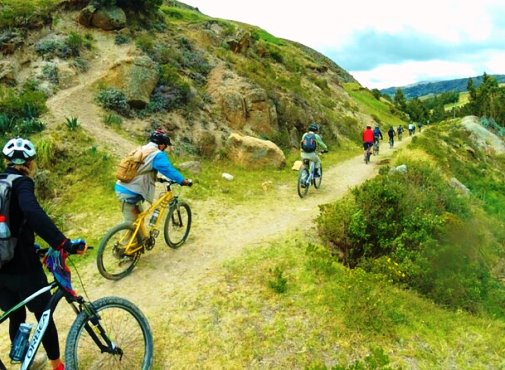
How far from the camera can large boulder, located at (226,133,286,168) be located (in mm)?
19422

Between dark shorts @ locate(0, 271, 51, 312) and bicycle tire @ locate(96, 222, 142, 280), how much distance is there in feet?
10.4

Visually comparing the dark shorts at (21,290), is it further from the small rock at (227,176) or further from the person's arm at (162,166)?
the small rock at (227,176)

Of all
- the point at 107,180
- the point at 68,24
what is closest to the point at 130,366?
the point at 107,180

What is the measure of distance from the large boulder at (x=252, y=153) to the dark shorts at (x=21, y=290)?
14750 mm

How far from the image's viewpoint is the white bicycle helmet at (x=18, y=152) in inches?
176

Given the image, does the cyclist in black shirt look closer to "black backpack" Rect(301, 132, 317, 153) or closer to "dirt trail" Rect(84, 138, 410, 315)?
"dirt trail" Rect(84, 138, 410, 315)

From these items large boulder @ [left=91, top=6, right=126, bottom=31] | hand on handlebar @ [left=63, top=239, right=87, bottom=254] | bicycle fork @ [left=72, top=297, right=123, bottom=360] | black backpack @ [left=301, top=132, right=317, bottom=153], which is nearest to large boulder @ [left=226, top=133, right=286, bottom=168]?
black backpack @ [left=301, top=132, right=317, bottom=153]

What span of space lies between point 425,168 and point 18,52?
19.9 m

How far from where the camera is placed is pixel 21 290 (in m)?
4.63

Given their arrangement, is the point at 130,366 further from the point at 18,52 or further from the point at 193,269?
the point at 18,52

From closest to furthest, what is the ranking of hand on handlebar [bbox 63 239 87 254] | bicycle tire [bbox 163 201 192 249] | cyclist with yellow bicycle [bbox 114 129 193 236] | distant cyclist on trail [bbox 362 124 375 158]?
hand on handlebar [bbox 63 239 87 254] → cyclist with yellow bicycle [bbox 114 129 193 236] → bicycle tire [bbox 163 201 192 249] → distant cyclist on trail [bbox 362 124 375 158]

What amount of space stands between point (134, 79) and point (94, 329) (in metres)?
17.7

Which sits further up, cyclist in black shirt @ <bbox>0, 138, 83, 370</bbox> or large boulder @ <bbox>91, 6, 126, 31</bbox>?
large boulder @ <bbox>91, 6, 126, 31</bbox>

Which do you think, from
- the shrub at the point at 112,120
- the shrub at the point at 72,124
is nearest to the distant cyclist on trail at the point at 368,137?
the shrub at the point at 112,120
